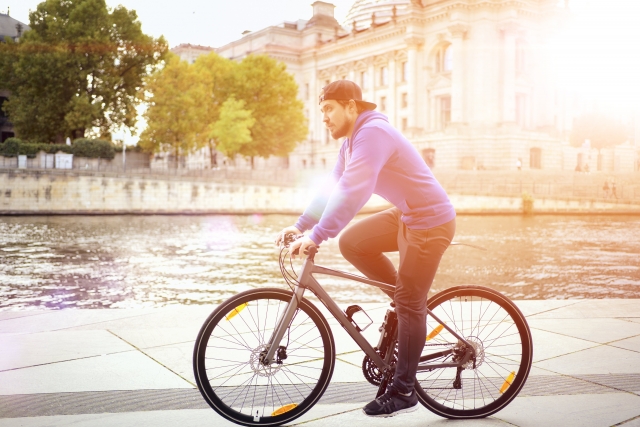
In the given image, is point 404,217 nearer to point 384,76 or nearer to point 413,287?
point 413,287

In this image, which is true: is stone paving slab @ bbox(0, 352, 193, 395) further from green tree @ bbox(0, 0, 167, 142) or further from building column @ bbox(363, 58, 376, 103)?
building column @ bbox(363, 58, 376, 103)

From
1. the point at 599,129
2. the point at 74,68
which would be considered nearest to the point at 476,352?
the point at 74,68

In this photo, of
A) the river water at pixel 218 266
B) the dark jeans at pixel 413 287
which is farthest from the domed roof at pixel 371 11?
the dark jeans at pixel 413 287

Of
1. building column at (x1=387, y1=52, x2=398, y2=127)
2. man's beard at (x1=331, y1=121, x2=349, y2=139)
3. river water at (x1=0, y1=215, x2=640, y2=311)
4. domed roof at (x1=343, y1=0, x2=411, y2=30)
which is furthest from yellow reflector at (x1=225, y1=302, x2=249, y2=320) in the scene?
domed roof at (x1=343, y1=0, x2=411, y2=30)

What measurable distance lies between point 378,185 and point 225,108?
1857 inches

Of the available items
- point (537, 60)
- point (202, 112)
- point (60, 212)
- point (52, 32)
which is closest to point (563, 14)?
point (537, 60)

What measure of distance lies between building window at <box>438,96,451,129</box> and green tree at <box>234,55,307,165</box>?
17.9m

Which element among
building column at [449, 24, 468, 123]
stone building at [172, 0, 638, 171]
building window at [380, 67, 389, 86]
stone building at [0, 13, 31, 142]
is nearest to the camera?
stone building at [172, 0, 638, 171]

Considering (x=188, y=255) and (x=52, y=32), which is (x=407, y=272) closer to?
(x=188, y=255)

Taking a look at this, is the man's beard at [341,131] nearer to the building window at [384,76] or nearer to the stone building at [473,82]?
the stone building at [473,82]

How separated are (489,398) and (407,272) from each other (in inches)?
A: 39.9

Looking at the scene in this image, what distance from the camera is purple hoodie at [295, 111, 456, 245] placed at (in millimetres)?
3486

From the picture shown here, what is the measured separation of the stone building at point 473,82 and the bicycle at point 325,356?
5615cm

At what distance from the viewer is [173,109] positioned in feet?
153
